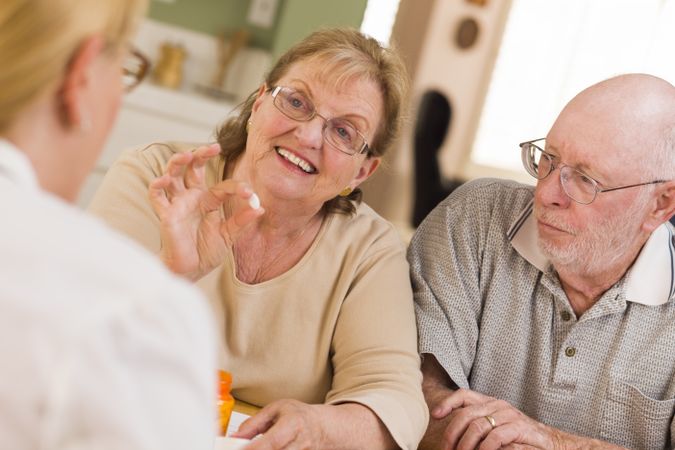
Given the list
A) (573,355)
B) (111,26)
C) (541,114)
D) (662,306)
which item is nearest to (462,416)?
(573,355)

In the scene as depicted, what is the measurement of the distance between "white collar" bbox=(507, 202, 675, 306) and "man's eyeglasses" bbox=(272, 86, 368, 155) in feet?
1.40

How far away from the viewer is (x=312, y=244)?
6.52ft

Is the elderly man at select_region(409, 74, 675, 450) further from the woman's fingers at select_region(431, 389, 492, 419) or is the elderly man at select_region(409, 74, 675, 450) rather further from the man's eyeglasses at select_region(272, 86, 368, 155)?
the man's eyeglasses at select_region(272, 86, 368, 155)

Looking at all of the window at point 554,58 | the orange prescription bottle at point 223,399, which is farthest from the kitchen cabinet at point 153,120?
the window at point 554,58

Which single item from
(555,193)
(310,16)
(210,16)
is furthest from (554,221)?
(210,16)

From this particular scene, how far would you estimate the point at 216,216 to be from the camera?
1633mm

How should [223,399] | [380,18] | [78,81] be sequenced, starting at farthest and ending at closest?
[380,18] → [223,399] → [78,81]

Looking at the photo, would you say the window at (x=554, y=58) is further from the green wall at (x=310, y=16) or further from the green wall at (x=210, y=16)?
the green wall at (x=310, y=16)

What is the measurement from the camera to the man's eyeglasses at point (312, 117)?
191cm

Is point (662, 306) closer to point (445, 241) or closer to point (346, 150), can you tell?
point (445, 241)

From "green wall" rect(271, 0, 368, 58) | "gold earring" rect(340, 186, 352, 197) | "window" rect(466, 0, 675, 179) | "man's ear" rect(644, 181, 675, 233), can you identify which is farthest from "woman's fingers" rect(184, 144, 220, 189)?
"window" rect(466, 0, 675, 179)

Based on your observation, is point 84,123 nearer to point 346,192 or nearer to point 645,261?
point 346,192

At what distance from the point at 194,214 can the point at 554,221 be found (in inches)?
31.3

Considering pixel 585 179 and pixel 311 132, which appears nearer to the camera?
pixel 311 132
